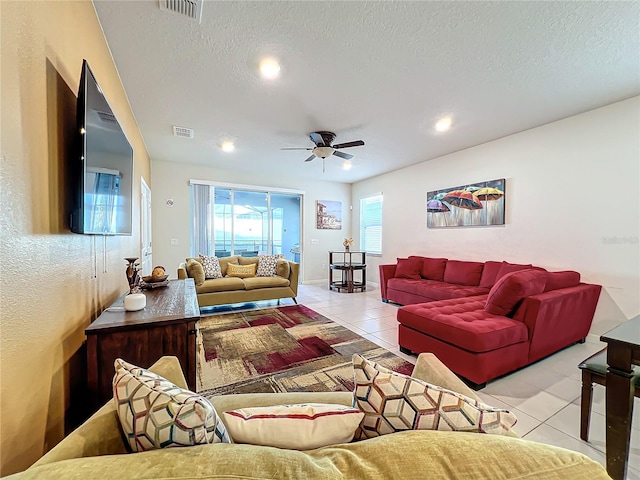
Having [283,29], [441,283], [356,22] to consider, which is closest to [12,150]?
[283,29]

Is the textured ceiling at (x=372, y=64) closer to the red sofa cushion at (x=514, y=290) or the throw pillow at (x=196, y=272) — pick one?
the red sofa cushion at (x=514, y=290)

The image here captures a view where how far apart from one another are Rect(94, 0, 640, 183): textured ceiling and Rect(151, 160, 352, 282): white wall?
1766 millimetres

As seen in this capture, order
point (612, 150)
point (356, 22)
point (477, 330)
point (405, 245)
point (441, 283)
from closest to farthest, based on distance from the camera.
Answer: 1. point (356, 22)
2. point (477, 330)
3. point (612, 150)
4. point (441, 283)
5. point (405, 245)

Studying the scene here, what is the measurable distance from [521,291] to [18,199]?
316cm

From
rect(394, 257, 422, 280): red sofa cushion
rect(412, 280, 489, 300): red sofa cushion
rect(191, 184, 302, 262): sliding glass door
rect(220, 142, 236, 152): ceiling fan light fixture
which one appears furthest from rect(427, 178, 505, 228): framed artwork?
rect(220, 142, 236, 152): ceiling fan light fixture

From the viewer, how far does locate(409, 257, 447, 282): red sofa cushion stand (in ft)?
14.9

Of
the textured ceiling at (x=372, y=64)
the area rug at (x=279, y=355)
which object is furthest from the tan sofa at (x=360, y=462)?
the textured ceiling at (x=372, y=64)

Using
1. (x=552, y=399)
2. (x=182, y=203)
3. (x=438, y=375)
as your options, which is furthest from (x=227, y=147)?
(x=552, y=399)

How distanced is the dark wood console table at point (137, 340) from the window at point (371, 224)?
5.11 m

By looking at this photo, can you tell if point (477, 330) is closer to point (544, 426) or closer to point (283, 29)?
point (544, 426)

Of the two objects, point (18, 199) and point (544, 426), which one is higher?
point (18, 199)

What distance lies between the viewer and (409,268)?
15.7 feet

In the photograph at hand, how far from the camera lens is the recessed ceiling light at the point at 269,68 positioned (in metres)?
2.20

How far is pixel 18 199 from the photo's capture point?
0.95 meters
